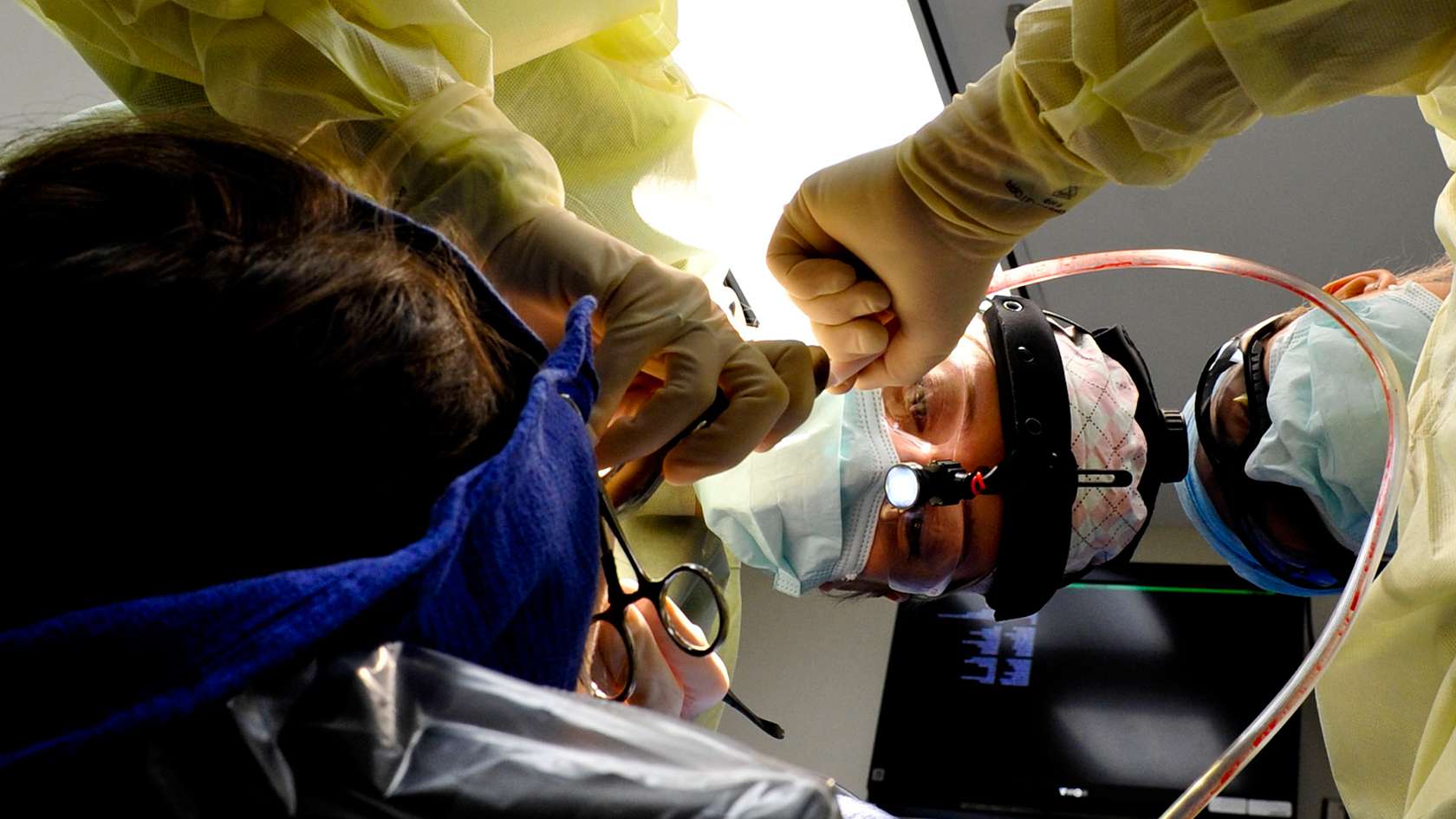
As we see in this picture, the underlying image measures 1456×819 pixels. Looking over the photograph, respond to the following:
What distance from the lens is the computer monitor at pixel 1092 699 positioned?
3152 mm

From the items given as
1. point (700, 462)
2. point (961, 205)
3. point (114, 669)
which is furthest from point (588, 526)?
point (961, 205)

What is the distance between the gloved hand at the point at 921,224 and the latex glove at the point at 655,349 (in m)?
0.15

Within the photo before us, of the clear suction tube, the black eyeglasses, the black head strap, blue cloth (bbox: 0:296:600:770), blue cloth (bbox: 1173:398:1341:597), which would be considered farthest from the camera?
blue cloth (bbox: 1173:398:1341:597)

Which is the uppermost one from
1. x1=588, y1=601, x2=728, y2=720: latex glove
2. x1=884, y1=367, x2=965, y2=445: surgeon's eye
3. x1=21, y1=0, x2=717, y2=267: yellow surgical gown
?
x1=21, y1=0, x2=717, y2=267: yellow surgical gown

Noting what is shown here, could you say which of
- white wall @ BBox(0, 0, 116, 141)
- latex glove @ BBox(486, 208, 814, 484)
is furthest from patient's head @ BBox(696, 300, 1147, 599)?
white wall @ BBox(0, 0, 116, 141)

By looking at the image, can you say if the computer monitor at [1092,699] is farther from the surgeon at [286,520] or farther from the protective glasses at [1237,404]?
the surgeon at [286,520]

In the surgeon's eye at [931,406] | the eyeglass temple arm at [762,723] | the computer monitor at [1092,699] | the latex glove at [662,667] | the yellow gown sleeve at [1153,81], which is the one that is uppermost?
the yellow gown sleeve at [1153,81]

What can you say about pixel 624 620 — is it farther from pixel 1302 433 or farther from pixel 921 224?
pixel 1302 433

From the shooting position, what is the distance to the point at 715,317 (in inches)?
46.7

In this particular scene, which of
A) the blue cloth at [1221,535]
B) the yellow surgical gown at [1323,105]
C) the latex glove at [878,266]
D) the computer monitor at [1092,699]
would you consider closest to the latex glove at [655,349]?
the latex glove at [878,266]

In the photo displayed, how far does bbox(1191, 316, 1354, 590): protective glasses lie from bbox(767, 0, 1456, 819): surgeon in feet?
0.96

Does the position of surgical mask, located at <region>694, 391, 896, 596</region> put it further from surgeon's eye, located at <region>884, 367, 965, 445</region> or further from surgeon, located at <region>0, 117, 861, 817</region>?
surgeon, located at <region>0, 117, 861, 817</region>

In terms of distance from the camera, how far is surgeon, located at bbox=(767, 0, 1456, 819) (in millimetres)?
951

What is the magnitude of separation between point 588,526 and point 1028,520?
1054 millimetres
